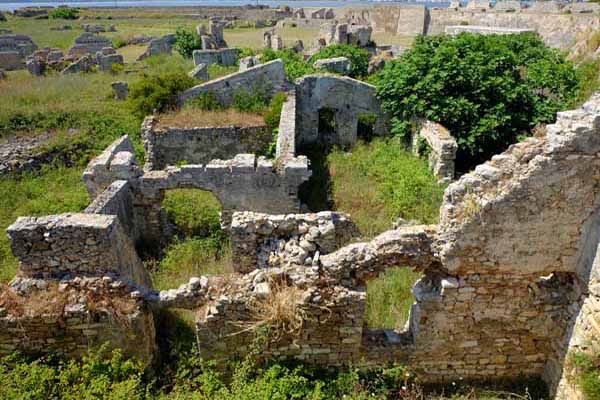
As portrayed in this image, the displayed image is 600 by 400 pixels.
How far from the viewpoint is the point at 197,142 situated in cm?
1288

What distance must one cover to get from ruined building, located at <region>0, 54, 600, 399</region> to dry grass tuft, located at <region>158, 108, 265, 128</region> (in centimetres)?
724

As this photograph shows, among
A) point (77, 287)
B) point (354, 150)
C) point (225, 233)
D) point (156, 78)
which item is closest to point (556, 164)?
point (77, 287)

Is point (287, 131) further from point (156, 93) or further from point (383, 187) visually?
point (156, 93)

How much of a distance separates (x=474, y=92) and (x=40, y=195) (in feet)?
42.1

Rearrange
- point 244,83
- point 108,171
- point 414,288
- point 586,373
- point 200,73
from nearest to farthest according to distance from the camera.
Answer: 1. point 586,373
2. point 414,288
3. point 108,171
4. point 244,83
5. point 200,73

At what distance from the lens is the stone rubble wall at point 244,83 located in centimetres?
1458

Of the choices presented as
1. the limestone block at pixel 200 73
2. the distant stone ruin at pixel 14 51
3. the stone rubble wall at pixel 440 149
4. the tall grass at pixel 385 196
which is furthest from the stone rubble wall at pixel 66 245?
the distant stone ruin at pixel 14 51

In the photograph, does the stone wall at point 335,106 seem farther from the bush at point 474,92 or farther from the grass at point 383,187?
the grass at point 383,187

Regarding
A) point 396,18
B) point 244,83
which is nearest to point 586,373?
point 244,83

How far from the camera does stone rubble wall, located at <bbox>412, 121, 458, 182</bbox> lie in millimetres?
10922

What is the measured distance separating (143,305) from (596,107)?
6039mm

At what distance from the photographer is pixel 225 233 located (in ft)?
32.5

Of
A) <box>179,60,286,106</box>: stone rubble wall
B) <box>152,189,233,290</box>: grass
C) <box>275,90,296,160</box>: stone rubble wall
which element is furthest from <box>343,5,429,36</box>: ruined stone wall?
<box>152,189,233,290</box>: grass

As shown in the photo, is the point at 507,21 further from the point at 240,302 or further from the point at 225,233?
the point at 240,302
